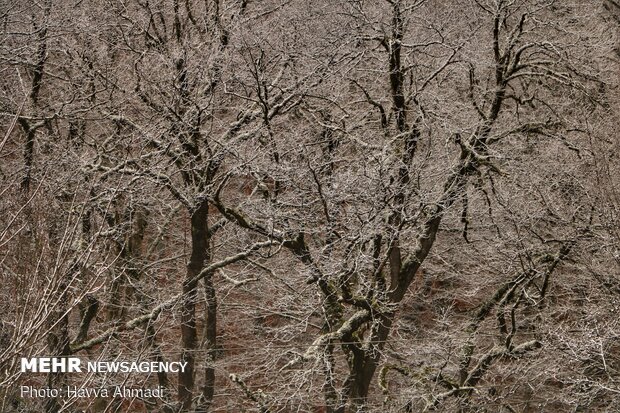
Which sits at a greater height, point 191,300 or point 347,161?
point 347,161

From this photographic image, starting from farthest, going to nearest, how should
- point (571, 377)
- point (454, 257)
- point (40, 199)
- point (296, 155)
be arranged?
point (454, 257), point (296, 155), point (571, 377), point (40, 199)

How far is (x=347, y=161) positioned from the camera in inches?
504

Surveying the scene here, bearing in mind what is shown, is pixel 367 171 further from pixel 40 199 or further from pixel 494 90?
pixel 40 199

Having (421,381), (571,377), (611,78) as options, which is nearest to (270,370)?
(421,381)

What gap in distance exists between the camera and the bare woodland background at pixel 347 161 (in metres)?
12.2

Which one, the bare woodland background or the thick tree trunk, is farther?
the thick tree trunk

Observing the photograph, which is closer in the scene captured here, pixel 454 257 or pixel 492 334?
pixel 492 334

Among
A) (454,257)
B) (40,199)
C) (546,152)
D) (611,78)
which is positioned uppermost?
(611,78)

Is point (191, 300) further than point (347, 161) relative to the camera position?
Yes

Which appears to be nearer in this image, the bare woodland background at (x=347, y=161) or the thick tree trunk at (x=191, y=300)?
the bare woodland background at (x=347, y=161)

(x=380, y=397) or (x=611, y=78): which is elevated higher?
(x=611, y=78)

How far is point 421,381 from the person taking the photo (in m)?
12.8

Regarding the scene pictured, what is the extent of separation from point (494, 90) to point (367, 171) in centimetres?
224

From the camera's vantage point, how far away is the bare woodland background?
12.2 metres
